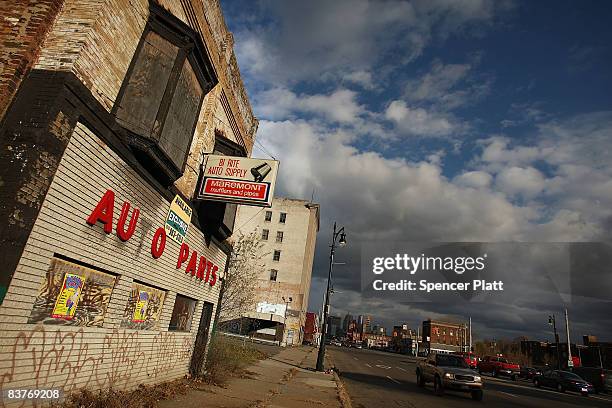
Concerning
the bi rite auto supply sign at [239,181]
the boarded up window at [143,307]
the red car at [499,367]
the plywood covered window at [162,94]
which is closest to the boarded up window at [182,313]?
the boarded up window at [143,307]

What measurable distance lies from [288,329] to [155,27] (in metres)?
49.4

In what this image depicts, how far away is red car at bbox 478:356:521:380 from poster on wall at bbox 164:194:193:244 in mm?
37633

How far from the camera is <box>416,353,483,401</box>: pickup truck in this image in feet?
47.6

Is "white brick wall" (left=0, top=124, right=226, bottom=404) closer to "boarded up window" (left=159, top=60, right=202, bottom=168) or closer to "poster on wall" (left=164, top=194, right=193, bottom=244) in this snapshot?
"poster on wall" (left=164, top=194, right=193, bottom=244)

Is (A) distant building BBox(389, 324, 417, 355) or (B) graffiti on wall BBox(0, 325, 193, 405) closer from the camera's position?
(B) graffiti on wall BBox(0, 325, 193, 405)

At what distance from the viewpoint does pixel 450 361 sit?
1634 centimetres

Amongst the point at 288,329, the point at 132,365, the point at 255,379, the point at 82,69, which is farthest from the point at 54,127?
the point at 288,329

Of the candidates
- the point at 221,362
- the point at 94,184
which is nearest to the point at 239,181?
the point at 94,184

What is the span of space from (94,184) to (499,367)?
4236 cm

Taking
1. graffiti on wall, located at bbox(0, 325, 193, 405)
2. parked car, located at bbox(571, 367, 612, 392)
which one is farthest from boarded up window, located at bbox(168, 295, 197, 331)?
parked car, located at bbox(571, 367, 612, 392)

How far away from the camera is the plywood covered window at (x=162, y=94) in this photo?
6773mm

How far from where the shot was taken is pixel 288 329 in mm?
51844

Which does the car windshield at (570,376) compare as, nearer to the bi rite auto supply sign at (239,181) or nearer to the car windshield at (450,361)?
the car windshield at (450,361)

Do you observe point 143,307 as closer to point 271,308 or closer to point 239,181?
point 239,181
